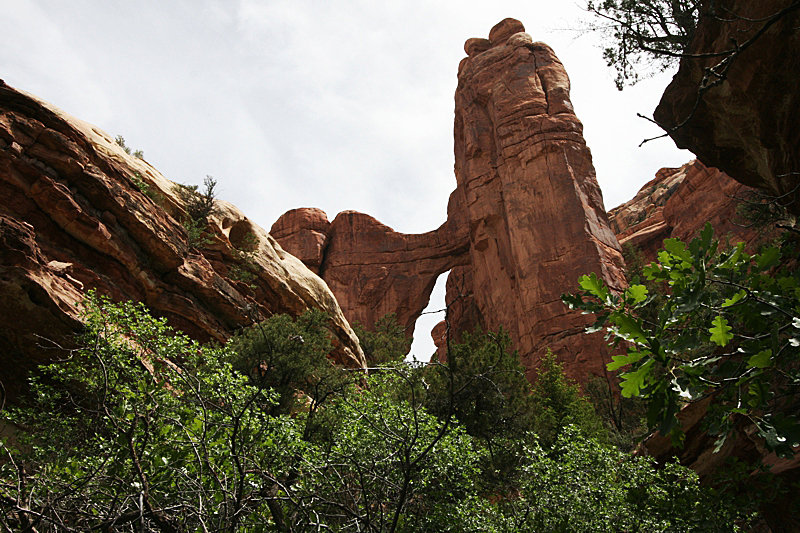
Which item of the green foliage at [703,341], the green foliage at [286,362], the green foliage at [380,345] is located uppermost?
the green foliage at [380,345]

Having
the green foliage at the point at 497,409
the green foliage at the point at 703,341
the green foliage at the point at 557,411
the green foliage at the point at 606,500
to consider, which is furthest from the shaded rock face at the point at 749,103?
the green foliage at the point at 557,411

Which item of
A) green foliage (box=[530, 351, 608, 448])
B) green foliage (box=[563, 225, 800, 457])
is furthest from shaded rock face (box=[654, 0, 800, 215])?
green foliage (box=[530, 351, 608, 448])

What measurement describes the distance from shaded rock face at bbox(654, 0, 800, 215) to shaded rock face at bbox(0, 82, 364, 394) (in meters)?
11.9

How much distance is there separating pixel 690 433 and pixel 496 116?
974 inches

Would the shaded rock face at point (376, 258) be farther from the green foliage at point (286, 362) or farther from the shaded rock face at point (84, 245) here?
the green foliage at point (286, 362)

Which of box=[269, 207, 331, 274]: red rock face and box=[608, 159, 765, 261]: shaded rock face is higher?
box=[608, 159, 765, 261]: shaded rock face

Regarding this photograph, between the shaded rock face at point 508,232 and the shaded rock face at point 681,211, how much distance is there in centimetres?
664

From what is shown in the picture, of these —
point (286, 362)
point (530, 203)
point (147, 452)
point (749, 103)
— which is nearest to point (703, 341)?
point (147, 452)

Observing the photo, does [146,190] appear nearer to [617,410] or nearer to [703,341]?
[703,341]

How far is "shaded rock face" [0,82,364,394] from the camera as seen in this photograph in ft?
36.2

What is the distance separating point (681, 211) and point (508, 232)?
42.1 feet

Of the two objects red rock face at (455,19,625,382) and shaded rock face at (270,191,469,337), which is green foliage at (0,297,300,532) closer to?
red rock face at (455,19,625,382)

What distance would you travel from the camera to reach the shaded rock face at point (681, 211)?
30.7m

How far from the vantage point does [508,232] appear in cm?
3062
